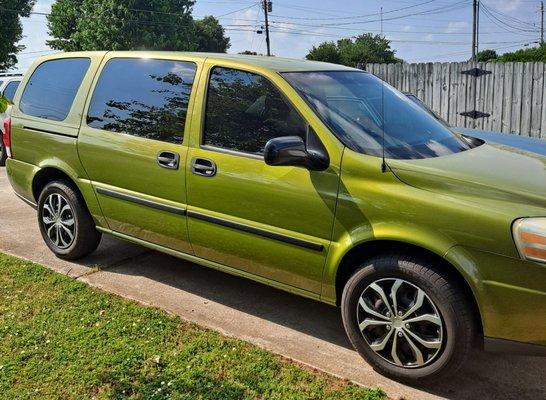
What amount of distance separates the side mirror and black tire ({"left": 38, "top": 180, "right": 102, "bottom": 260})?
2.21 metres

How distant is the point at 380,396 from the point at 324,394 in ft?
1.01

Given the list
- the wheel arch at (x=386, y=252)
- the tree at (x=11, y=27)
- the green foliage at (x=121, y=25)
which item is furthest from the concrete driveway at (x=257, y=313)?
the green foliage at (x=121, y=25)

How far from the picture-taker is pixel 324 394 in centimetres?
301

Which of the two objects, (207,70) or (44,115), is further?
(44,115)

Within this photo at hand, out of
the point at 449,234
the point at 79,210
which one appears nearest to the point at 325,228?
the point at 449,234

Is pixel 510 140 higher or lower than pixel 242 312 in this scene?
higher

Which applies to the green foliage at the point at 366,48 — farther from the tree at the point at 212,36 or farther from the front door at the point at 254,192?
the front door at the point at 254,192

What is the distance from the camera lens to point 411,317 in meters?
3.06

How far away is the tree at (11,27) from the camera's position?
4084 centimetres

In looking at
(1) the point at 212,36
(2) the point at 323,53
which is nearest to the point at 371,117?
(2) the point at 323,53

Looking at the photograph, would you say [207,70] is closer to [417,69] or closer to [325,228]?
[325,228]

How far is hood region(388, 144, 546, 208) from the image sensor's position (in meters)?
2.85

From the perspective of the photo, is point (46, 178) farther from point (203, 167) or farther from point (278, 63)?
point (278, 63)

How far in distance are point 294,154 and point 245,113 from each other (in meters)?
0.66
